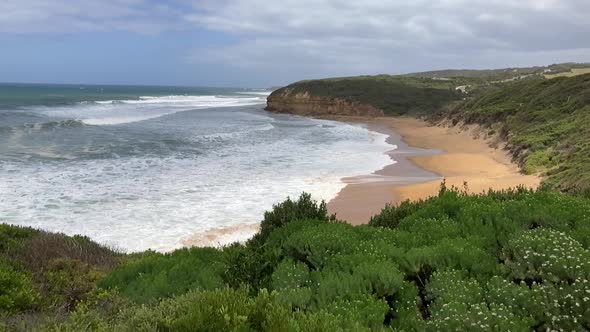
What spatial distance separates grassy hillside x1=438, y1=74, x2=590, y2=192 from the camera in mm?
18453

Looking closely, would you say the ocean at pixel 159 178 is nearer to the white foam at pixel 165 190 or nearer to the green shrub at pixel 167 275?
the white foam at pixel 165 190

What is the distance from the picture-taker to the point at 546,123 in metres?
30.4

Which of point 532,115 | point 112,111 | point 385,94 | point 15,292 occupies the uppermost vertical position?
point 385,94

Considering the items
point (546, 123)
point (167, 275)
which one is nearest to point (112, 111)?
point (546, 123)

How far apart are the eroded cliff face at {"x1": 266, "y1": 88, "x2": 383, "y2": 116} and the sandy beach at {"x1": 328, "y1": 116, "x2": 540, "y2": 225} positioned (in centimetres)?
2986

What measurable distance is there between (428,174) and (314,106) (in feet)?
168

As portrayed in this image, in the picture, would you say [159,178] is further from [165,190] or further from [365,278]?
[365,278]

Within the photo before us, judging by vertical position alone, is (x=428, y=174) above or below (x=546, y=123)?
below

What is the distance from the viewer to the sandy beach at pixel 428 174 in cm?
1616

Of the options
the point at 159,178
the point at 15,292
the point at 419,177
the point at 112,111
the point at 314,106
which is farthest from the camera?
the point at 314,106

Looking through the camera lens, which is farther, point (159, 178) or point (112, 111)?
point (112, 111)

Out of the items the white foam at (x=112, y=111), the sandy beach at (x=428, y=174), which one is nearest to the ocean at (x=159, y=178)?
the sandy beach at (x=428, y=174)

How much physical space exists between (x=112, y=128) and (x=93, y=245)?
113 ft

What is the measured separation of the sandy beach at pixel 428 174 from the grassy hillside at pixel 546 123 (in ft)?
3.15
